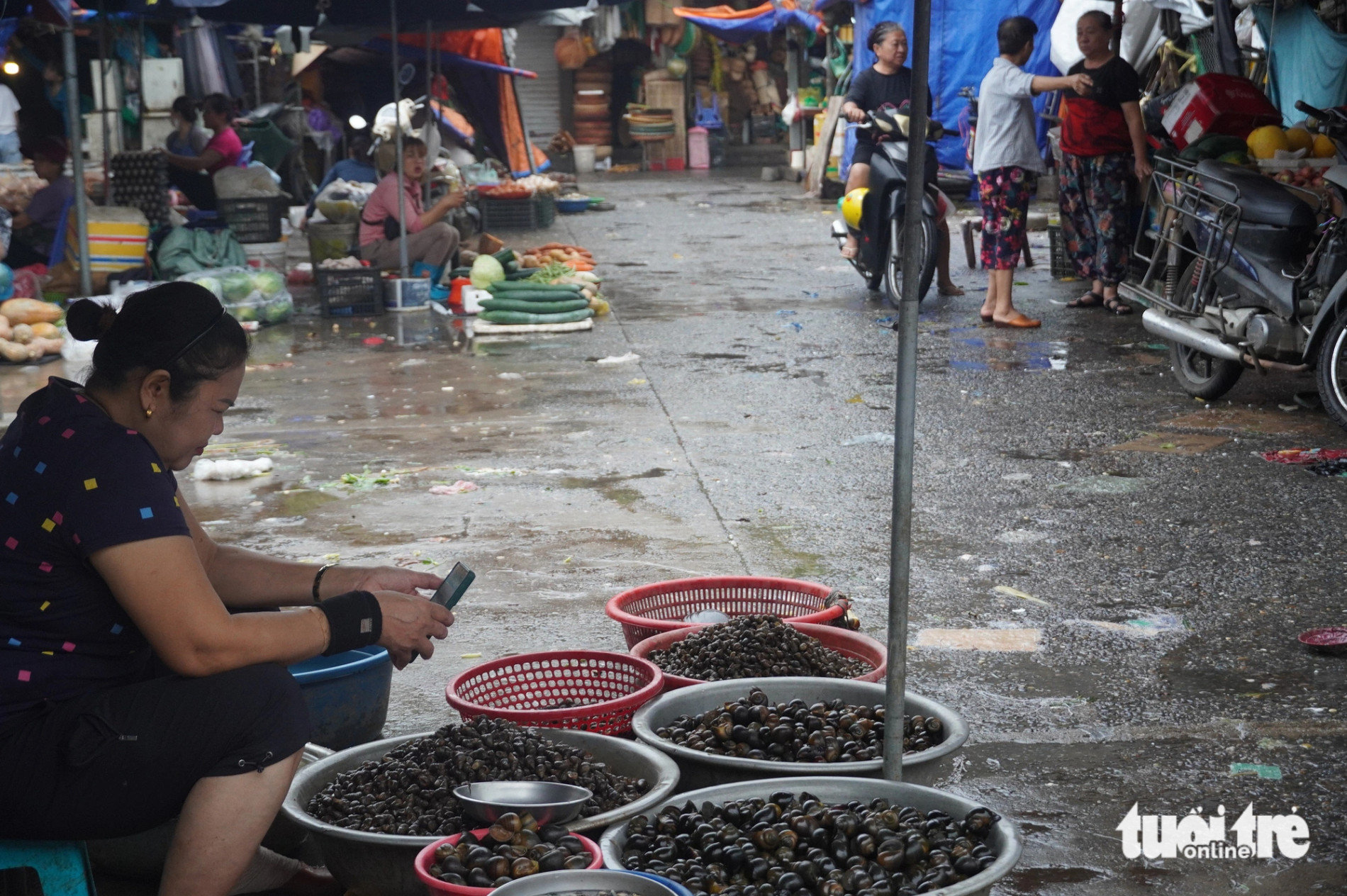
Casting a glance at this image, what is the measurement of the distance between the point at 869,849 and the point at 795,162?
21.2 metres

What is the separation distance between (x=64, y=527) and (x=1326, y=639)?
11.7 ft

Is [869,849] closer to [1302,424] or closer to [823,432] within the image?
→ [823,432]

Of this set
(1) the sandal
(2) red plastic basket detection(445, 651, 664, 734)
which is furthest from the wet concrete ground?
(2) red plastic basket detection(445, 651, 664, 734)

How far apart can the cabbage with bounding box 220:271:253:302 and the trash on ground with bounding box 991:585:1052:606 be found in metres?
7.95

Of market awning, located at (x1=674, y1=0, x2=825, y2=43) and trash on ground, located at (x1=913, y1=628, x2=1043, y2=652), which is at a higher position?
market awning, located at (x1=674, y1=0, x2=825, y2=43)

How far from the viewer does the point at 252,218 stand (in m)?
12.4

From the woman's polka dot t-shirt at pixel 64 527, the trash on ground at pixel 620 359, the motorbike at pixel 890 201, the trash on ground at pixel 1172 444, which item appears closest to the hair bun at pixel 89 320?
the woman's polka dot t-shirt at pixel 64 527

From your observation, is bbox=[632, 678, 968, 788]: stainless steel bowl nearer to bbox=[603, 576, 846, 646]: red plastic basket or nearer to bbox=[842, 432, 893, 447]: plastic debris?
bbox=[603, 576, 846, 646]: red plastic basket

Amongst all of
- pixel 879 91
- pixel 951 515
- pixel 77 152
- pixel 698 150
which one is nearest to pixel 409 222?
pixel 77 152

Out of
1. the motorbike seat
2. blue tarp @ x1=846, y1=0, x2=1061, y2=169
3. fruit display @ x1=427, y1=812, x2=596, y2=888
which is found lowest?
fruit display @ x1=427, y1=812, x2=596, y2=888

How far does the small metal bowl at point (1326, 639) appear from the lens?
13.4ft

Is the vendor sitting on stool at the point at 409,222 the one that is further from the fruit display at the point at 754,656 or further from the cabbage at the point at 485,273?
the fruit display at the point at 754,656

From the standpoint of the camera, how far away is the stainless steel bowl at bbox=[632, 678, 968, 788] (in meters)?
2.86

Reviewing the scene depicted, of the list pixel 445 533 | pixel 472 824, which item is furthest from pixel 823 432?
pixel 472 824
